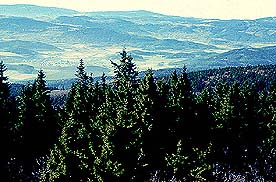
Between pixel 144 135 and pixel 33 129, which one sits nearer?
pixel 144 135

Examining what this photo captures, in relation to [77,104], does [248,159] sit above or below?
below

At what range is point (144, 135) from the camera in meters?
50.6

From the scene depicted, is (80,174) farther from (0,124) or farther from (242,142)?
(242,142)

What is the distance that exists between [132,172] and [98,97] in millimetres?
33485

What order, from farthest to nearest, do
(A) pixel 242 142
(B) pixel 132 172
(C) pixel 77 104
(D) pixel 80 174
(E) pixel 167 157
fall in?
(A) pixel 242 142, (C) pixel 77 104, (E) pixel 167 157, (D) pixel 80 174, (B) pixel 132 172

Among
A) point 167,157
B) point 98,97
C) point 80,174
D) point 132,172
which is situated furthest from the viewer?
point 98,97

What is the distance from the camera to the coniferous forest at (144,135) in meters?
39.0

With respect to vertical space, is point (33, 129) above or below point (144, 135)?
below

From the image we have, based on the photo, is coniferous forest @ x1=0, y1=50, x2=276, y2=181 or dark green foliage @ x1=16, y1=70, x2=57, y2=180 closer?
coniferous forest @ x1=0, y1=50, x2=276, y2=181

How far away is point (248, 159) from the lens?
208ft

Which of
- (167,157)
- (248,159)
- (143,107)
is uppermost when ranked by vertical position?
(143,107)

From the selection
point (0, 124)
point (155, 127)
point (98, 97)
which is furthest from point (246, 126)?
point (0, 124)

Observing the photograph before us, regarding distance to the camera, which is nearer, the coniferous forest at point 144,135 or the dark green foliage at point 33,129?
the coniferous forest at point 144,135

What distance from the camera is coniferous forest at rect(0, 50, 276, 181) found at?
3897 cm
